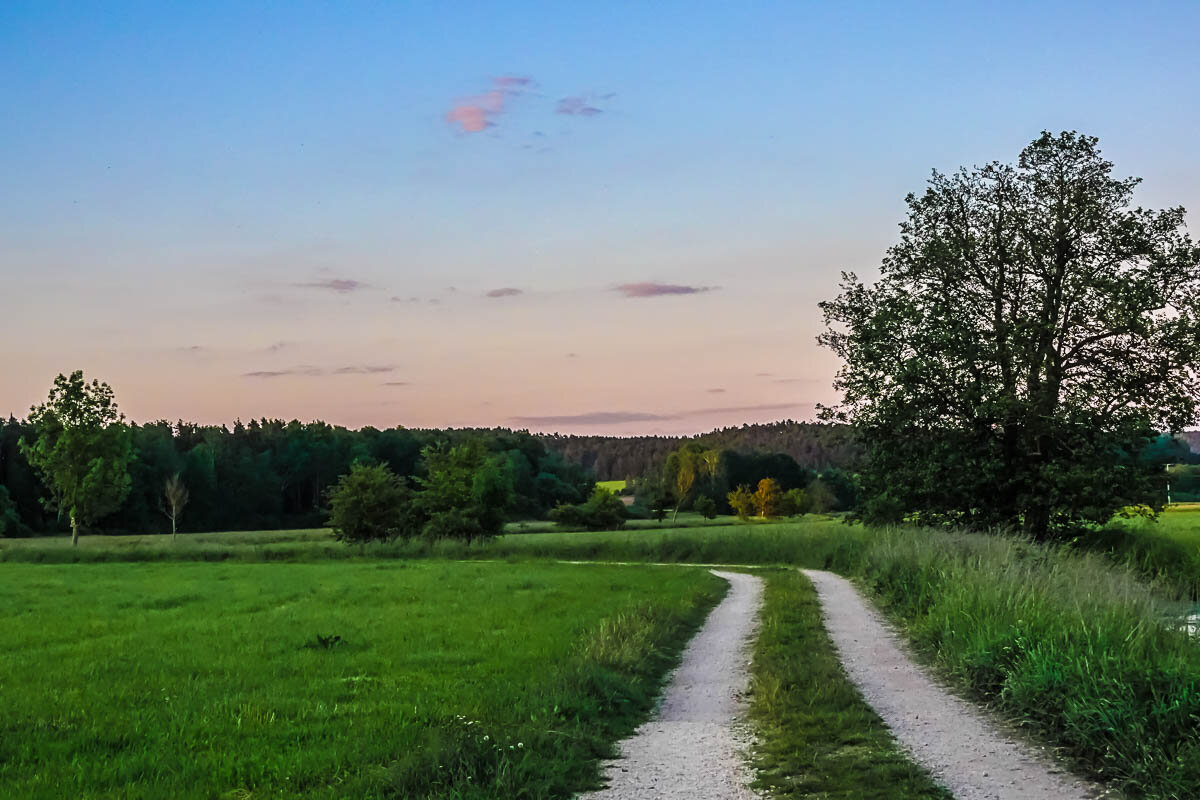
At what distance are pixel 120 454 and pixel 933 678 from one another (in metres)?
65.2

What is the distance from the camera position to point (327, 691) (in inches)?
484

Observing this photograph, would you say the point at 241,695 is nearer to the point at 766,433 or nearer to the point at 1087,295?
the point at 1087,295

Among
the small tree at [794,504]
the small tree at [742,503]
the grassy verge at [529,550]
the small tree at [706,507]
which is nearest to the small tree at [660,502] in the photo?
the small tree at [706,507]

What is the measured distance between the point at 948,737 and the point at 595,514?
245 feet

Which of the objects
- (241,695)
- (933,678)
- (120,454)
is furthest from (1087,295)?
(120,454)

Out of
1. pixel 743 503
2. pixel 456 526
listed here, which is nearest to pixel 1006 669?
pixel 456 526

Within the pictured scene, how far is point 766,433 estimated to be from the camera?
7042 inches

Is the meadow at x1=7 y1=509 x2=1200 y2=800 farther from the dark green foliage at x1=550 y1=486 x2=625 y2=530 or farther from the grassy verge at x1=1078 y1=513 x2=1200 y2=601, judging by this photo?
the dark green foliage at x1=550 y1=486 x2=625 y2=530

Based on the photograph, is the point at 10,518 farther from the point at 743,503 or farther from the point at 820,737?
→ the point at 820,737

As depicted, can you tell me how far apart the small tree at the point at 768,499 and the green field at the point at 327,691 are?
82.7m

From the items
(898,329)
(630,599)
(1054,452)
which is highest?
(898,329)

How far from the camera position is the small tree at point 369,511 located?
56.2 metres

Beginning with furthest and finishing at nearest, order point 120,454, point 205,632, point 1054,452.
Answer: point 120,454 < point 1054,452 < point 205,632

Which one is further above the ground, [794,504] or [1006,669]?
[1006,669]
